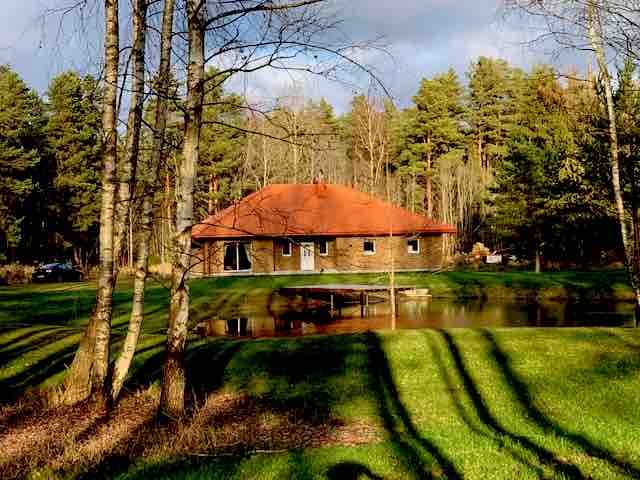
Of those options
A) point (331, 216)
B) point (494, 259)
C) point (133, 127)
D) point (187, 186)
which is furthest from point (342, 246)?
point (187, 186)

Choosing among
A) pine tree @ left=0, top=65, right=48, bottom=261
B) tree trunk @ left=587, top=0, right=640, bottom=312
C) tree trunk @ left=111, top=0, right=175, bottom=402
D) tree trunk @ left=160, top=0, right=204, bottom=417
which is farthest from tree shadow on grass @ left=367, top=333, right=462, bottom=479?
pine tree @ left=0, top=65, right=48, bottom=261

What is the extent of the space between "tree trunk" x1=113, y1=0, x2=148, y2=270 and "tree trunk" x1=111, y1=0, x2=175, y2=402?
0.25 metres

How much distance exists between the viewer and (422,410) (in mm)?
8211

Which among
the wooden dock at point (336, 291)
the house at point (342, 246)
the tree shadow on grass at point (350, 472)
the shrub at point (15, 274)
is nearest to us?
the tree shadow on grass at point (350, 472)

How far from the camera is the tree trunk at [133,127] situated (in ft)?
26.1

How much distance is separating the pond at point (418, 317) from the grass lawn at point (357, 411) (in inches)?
187

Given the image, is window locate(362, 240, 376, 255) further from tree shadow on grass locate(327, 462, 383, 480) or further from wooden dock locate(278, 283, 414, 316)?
tree shadow on grass locate(327, 462, 383, 480)

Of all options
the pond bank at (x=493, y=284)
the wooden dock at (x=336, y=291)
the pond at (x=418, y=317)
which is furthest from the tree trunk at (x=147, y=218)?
the pond bank at (x=493, y=284)

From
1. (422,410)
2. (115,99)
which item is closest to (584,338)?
(422,410)

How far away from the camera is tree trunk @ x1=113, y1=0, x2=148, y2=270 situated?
7969 millimetres

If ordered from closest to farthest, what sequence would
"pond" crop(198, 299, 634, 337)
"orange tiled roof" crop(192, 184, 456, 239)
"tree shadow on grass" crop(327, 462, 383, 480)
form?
1. "tree shadow on grass" crop(327, 462, 383, 480)
2. "pond" crop(198, 299, 634, 337)
3. "orange tiled roof" crop(192, 184, 456, 239)

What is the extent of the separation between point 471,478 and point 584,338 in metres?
7.64

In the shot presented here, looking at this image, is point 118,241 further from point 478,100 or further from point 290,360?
point 478,100

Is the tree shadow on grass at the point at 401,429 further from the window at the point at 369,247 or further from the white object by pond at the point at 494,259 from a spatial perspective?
the white object by pond at the point at 494,259
